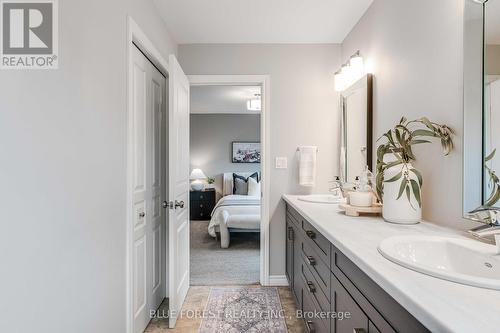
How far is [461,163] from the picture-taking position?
1210 millimetres

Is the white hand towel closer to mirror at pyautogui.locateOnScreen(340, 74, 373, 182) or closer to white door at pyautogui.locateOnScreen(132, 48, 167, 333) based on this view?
mirror at pyautogui.locateOnScreen(340, 74, 373, 182)

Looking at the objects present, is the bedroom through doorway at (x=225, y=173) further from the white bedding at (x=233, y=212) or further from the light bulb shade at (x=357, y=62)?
the light bulb shade at (x=357, y=62)

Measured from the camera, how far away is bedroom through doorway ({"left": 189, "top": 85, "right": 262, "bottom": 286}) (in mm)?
3895

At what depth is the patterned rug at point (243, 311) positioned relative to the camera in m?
1.99

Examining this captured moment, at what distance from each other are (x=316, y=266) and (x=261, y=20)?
194 centimetres

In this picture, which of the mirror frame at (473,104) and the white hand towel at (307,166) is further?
the white hand towel at (307,166)

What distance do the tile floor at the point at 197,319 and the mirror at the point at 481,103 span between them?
1465mm

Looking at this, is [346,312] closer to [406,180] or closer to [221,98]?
[406,180]

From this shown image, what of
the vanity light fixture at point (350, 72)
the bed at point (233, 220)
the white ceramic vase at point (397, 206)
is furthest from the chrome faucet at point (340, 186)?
the bed at point (233, 220)

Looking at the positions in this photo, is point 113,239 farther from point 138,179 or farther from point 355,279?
point 355,279

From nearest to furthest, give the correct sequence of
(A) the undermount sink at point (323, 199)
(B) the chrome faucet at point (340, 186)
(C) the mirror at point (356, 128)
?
(C) the mirror at point (356, 128)
(A) the undermount sink at point (323, 199)
(B) the chrome faucet at point (340, 186)

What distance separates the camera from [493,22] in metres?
1.08

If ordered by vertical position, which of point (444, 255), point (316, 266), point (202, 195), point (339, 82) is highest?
point (339, 82)

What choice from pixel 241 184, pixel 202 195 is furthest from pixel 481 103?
pixel 202 195
